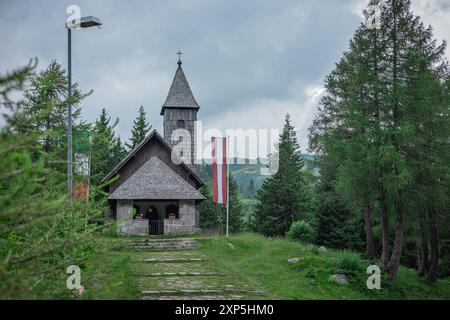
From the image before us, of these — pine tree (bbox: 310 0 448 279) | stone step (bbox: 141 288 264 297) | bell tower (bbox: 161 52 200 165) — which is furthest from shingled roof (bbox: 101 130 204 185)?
stone step (bbox: 141 288 264 297)

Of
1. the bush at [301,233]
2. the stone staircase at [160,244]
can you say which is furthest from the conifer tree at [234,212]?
the stone staircase at [160,244]

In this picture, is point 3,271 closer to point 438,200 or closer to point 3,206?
point 3,206

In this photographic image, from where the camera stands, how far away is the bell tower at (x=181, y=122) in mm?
38375

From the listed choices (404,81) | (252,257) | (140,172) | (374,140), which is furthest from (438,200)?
(140,172)

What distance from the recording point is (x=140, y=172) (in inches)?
1120

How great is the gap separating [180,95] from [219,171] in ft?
54.6

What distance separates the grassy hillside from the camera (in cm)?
1423

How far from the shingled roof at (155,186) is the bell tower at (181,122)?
9422 millimetres

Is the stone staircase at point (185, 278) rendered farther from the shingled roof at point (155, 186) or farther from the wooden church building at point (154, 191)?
the shingled roof at point (155, 186)

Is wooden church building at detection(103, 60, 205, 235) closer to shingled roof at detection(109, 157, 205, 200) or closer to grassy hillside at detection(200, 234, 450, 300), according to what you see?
shingled roof at detection(109, 157, 205, 200)

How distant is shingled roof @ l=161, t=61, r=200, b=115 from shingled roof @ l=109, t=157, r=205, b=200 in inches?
402

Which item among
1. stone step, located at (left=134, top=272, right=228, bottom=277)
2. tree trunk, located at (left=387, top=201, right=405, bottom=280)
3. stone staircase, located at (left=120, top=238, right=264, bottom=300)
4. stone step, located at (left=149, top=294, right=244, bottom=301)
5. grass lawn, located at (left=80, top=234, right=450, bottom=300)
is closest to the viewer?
stone step, located at (left=149, top=294, right=244, bottom=301)

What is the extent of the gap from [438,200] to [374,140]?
3.90 meters

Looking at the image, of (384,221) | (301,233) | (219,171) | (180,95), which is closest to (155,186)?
(219,171)
